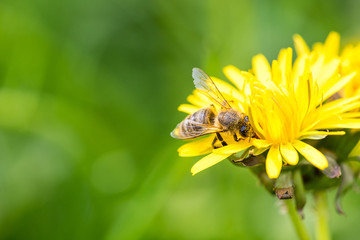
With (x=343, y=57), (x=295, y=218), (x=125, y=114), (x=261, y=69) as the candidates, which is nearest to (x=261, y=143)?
(x=295, y=218)

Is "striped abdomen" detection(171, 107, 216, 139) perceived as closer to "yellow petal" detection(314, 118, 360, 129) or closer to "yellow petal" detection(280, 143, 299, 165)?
"yellow petal" detection(280, 143, 299, 165)

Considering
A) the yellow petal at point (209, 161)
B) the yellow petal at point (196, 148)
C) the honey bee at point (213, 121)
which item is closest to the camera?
the yellow petal at point (209, 161)

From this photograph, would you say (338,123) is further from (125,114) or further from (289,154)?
(125,114)

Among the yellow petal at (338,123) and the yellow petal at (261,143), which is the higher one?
the yellow petal at (338,123)

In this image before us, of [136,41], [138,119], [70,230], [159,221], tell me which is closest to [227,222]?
[159,221]

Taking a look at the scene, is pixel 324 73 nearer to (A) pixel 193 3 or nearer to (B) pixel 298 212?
(B) pixel 298 212

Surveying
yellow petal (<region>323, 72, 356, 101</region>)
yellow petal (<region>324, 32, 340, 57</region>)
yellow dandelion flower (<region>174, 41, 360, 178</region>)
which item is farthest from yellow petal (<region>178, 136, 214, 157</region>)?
yellow petal (<region>324, 32, 340, 57</region>)

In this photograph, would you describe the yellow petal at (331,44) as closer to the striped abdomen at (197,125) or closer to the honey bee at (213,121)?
the honey bee at (213,121)

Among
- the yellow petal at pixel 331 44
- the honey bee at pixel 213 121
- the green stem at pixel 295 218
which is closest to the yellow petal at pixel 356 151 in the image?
the green stem at pixel 295 218
